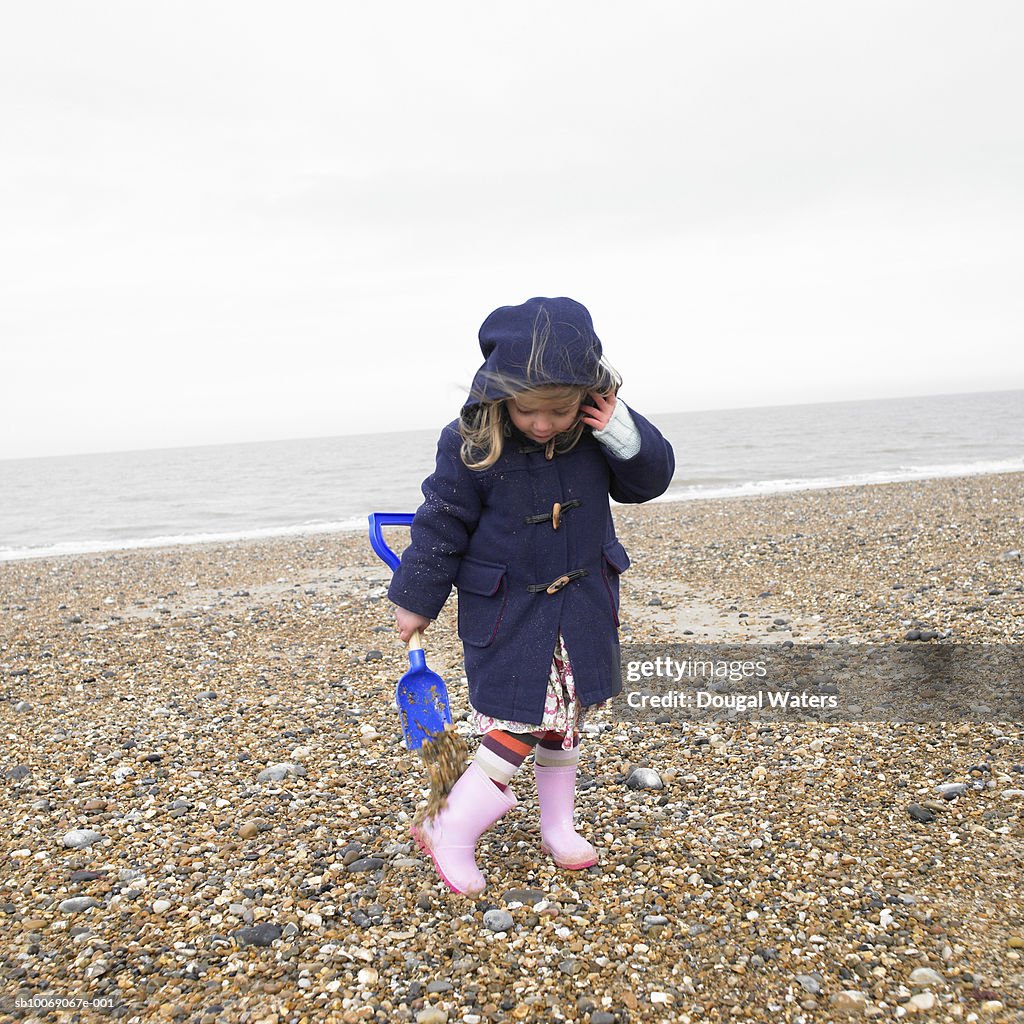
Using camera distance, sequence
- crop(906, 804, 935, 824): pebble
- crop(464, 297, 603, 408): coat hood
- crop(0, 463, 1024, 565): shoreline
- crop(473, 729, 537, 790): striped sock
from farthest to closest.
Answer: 1. crop(0, 463, 1024, 565): shoreline
2. crop(906, 804, 935, 824): pebble
3. crop(473, 729, 537, 790): striped sock
4. crop(464, 297, 603, 408): coat hood

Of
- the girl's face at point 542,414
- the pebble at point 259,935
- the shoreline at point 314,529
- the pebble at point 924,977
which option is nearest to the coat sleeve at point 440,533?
the girl's face at point 542,414

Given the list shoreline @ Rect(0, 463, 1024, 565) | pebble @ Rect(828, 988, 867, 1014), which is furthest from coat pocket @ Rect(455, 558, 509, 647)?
shoreline @ Rect(0, 463, 1024, 565)

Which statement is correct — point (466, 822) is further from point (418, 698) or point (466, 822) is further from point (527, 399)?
point (527, 399)

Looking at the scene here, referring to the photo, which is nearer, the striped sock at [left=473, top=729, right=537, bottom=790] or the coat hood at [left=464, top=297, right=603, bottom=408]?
the coat hood at [left=464, top=297, right=603, bottom=408]

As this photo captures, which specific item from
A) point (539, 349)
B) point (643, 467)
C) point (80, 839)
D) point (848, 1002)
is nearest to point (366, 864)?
point (80, 839)

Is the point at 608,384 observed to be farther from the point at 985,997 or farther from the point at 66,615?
the point at 66,615

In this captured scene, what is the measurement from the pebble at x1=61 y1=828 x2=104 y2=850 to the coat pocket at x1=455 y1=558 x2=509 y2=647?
1.94 metres

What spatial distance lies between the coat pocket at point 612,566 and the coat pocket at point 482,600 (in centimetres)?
41

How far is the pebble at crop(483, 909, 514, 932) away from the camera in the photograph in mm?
2965

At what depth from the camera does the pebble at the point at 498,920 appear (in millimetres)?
2965

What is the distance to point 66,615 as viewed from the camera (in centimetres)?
938

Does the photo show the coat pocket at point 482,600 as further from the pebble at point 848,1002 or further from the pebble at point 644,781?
the pebble at point 848,1002

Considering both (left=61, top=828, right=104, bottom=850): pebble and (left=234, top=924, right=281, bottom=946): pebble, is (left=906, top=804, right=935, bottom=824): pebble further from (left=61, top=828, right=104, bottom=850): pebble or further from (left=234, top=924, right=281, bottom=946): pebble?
(left=61, top=828, right=104, bottom=850): pebble

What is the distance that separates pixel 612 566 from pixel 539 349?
3.05ft
